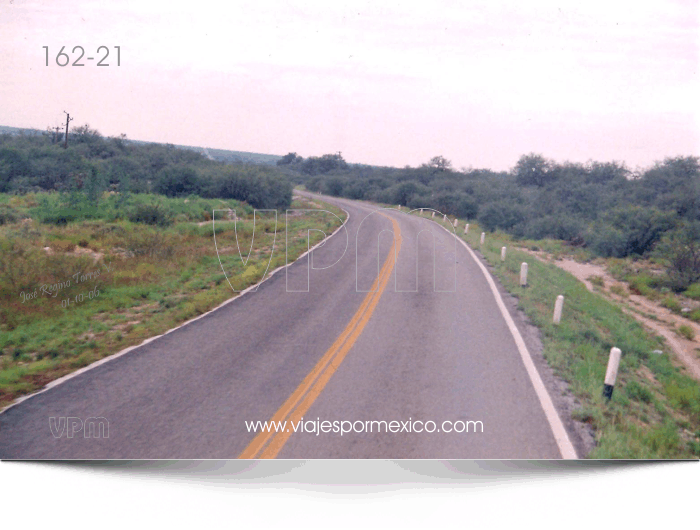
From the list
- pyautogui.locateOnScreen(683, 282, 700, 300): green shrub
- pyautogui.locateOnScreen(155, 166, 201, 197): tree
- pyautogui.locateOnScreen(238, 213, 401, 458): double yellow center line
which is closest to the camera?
pyautogui.locateOnScreen(238, 213, 401, 458): double yellow center line

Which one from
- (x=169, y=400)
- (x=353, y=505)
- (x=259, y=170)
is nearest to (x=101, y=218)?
(x=259, y=170)

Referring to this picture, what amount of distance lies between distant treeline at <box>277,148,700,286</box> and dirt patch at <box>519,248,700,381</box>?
1701 mm

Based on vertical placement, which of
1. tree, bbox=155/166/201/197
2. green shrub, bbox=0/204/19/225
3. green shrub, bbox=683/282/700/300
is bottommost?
green shrub, bbox=683/282/700/300

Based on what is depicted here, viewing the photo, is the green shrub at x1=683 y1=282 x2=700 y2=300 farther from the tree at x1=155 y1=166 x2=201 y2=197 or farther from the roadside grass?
the tree at x1=155 y1=166 x2=201 y2=197

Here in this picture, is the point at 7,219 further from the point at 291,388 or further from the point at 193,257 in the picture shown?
the point at 291,388

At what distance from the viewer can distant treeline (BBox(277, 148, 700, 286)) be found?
16.0 meters

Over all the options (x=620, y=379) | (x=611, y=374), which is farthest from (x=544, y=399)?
(x=620, y=379)

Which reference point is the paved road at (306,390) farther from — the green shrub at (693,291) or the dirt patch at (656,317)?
the green shrub at (693,291)

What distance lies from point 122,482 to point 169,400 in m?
1.12

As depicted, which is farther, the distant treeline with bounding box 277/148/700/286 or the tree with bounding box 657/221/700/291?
the distant treeline with bounding box 277/148/700/286

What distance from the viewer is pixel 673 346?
36.3 ft

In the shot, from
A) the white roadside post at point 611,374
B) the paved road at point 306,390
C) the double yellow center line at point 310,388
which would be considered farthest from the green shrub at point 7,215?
the white roadside post at point 611,374

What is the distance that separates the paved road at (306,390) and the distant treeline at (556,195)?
4742 mm

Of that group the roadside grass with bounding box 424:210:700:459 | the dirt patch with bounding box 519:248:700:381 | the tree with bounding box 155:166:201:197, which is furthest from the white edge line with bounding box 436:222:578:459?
the tree with bounding box 155:166:201:197
